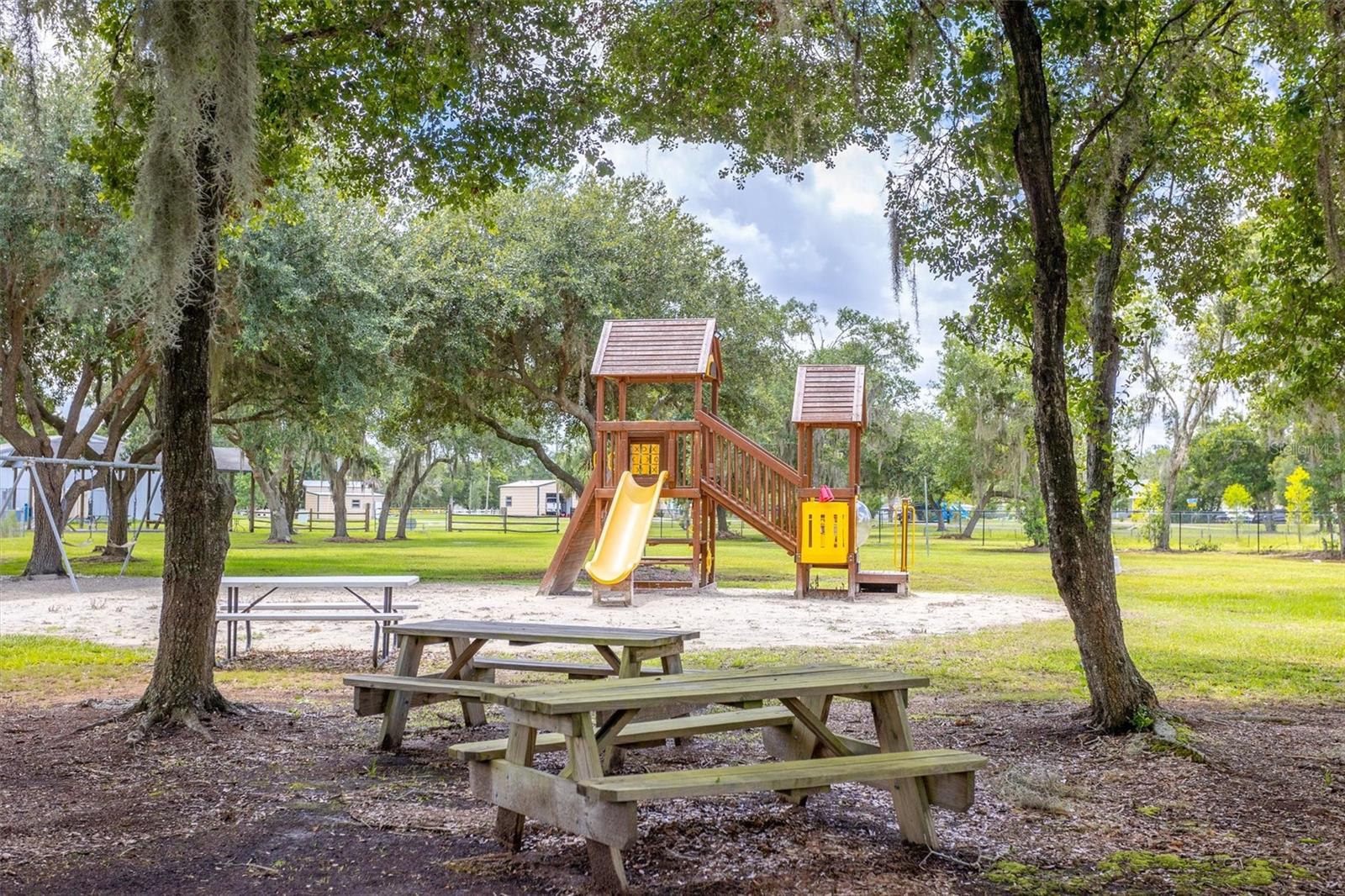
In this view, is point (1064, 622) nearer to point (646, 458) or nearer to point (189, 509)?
point (646, 458)

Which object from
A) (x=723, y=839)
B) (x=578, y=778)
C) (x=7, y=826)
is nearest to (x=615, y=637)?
(x=723, y=839)

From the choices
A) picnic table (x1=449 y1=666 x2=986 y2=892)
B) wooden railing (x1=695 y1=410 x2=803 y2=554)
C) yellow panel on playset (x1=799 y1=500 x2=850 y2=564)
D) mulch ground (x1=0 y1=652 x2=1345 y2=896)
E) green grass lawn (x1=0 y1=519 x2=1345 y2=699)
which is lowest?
green grass lawn (x1=0 y1=519 x2=1345 y2=699)

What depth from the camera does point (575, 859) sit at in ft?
10.9

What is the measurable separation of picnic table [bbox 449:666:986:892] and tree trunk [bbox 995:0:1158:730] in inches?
60.8

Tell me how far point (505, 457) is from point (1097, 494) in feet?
120

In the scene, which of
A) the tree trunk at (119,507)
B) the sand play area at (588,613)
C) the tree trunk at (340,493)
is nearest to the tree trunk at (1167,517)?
the sand play area at (588,613)

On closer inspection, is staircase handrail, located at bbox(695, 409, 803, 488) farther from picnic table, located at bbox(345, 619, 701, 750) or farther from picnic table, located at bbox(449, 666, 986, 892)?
picnic table, located at bbox(449, 666, 986, 892)

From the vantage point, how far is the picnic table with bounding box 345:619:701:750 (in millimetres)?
4547

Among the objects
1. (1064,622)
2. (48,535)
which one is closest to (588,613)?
(1064,622)

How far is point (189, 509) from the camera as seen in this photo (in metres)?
4.97

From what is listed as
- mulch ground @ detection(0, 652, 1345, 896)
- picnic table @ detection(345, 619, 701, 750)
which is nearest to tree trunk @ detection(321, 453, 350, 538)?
mulch ground @ detection(0, 652, 1345, 896)

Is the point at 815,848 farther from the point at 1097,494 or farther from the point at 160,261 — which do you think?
the point at 160,261

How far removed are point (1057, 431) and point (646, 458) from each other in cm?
1063

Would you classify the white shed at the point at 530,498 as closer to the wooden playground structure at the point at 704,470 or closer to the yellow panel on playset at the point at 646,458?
the wooden playground structure at the point at 704,470
